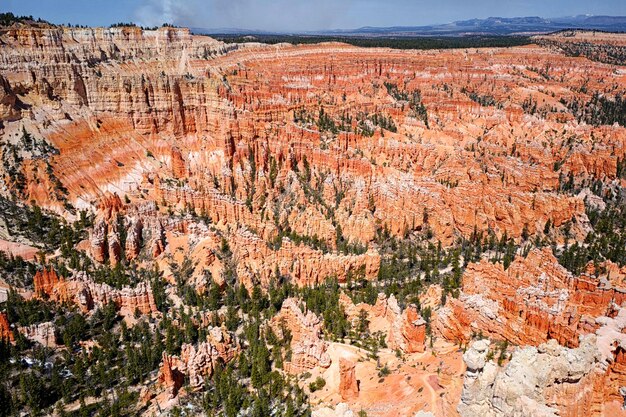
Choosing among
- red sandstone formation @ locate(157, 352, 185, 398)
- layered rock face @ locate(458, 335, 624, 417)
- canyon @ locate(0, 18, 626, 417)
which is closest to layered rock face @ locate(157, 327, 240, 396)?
red sandstone formation @ locate(157, 352, 185, 398)

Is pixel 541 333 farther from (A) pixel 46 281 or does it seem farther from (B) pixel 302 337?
(A) pixel 46 281

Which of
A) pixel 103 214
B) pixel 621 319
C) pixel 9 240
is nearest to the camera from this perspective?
pixel 621 319

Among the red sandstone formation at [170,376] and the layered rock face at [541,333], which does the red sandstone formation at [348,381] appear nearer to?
the layered rock face at [541,333]

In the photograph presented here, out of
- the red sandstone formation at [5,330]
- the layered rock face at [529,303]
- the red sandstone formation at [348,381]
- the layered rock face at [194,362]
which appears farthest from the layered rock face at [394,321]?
the red sandstone formation at [5,330]

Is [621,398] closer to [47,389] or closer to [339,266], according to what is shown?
[339,266]

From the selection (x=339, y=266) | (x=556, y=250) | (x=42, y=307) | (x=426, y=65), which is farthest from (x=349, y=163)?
(x=426, y=65)

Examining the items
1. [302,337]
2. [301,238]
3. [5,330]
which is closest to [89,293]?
[5,330]

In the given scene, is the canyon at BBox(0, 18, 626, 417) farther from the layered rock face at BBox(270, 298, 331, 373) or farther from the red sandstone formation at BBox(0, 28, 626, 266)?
the red sandstone formation at BBox(0, 28, 626, 266)
